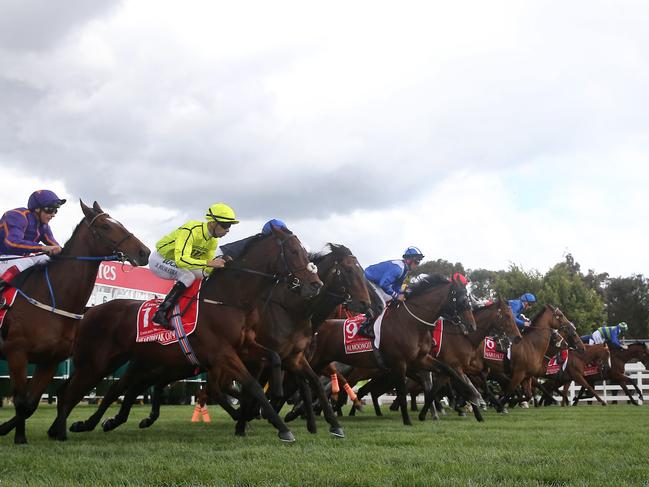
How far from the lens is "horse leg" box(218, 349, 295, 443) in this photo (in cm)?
706

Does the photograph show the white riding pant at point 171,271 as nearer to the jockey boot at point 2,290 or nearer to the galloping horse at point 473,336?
the jockey boot at point 2,290

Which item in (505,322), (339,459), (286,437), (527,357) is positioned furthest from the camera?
(527,357)

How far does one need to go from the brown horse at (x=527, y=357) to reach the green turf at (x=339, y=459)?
6910 millimetres

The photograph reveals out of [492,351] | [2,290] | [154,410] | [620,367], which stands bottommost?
[154,410]

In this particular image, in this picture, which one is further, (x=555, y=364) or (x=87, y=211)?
(x=555, y=364)

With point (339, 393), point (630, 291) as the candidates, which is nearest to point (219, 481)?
point (339, 393)

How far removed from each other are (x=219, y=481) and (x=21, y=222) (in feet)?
14.0

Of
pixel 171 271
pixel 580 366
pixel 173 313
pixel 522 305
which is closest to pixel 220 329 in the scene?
pixel 173 313

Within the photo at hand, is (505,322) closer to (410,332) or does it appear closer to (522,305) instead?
(410,332)

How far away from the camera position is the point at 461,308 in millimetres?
11797

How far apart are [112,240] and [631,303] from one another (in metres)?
55.8

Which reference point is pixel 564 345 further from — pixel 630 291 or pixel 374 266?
pixel 630 291

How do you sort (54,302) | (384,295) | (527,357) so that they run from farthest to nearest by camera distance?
(527,357), (384,295), (54,302)

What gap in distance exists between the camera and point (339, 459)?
5.86 m
